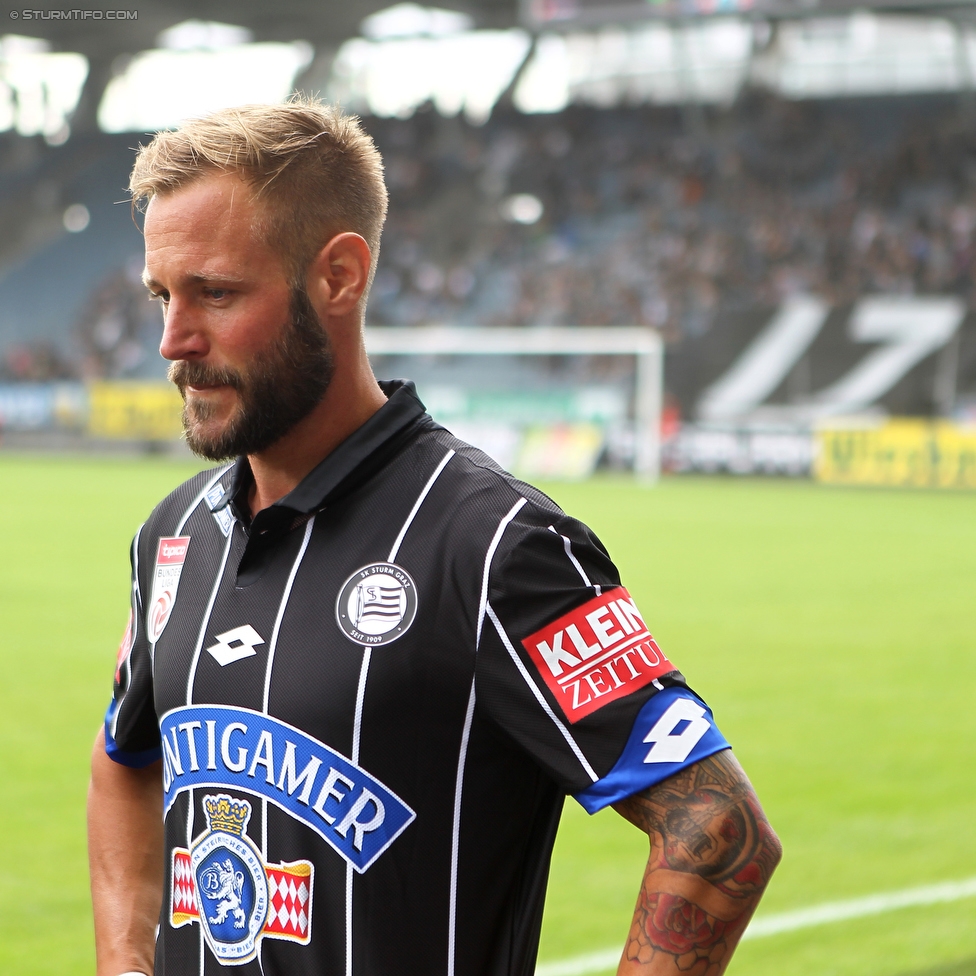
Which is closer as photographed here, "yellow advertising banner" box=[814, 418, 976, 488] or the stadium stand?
"yellow advertising banner" box=[814, 418, 976, 488]

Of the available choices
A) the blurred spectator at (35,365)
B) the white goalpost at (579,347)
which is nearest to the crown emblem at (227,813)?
the white goalpost at (579,347)

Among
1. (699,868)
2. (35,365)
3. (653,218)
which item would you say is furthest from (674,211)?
(699,868)

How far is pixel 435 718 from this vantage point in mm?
1632

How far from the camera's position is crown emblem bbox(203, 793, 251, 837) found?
5.70 ft

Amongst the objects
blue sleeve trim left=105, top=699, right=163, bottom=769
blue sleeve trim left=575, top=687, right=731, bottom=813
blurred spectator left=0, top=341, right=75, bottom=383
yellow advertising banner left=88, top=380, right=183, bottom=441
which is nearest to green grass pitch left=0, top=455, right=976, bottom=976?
blue sleeve trim left=105, top=699, right=163, bottom=769

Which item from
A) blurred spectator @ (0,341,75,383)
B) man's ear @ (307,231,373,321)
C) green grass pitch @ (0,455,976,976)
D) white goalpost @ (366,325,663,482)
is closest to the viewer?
man's ear @ (307,231,373,321)

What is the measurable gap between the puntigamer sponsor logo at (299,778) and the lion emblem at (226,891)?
0.34 ft

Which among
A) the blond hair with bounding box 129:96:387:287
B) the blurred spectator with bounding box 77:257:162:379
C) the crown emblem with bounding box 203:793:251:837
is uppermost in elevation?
the blond hair with bounding box 129:96:387:287

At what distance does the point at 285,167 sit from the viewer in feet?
5.62

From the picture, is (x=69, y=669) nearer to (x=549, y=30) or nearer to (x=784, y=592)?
(x=784, y=592)

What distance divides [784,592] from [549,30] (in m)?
14.6

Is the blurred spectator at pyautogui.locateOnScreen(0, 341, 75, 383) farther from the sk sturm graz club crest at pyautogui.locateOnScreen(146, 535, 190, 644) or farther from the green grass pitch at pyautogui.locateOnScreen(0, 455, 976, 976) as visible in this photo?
the sk sturm graz club crest at pyautogui.locateOnScreen(146, 535, 190, 644)

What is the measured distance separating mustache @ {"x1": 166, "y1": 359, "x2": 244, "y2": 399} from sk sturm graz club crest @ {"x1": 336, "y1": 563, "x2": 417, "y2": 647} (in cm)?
28

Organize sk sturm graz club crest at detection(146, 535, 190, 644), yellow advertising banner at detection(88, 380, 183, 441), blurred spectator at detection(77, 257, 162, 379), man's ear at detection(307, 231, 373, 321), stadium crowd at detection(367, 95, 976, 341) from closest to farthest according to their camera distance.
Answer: man's ear at detection(307, 231, 373, 321) → sk sturm graz club crest at detection(146, 535, 190, 644) → yellow advertising banner at detection(88, 380, 183, 441) → stadium crowd at detection(367, 95, 976, 341) → blurred spectator at detection(77, 257, 162, 379)
